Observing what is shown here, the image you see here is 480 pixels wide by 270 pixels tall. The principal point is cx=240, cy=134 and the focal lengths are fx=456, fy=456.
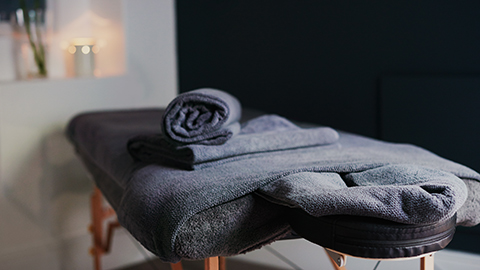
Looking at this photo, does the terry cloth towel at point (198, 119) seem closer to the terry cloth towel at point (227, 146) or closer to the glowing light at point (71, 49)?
the terry cloth towel at point (227, 146)

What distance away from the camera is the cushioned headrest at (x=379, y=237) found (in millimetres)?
657

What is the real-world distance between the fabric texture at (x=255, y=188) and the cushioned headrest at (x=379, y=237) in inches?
0.8

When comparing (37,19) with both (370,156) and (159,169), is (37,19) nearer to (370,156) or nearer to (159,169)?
(159,169)

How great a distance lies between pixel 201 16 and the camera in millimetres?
2246

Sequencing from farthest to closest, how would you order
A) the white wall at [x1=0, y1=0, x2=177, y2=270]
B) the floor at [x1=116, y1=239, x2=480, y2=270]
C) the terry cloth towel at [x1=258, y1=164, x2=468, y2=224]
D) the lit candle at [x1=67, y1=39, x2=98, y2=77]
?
the lit candle at [x1=67, y1=39, x2=98, y2=77], the white wall at [x1=0, y1=0, x2=177, y2=270], the floor at [x1=116, y1=239, x2=480, y2=270], the terry cloth towel at [x1=258, y1=164, x2=468, y2=224]

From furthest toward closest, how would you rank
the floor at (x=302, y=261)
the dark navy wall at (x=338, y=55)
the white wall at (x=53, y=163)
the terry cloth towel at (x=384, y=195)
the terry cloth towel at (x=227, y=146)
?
the white wall at (x=53, y=163) < the dark navy wall at (x=338, y=55) < the terry cloth towel at (x=227, y=146) < the floor at (x=302, y=261) < the terry cloth towel at (x=384, y=195)

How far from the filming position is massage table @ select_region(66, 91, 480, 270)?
26.0 inches

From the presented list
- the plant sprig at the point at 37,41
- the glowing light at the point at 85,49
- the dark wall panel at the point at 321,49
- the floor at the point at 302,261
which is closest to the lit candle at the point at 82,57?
the glowing light at the point at 85,49

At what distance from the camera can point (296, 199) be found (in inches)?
27.7

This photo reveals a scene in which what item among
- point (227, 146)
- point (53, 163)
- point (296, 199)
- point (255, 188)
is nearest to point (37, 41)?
point (53, 163)

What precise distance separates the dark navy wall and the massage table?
0.60 meters

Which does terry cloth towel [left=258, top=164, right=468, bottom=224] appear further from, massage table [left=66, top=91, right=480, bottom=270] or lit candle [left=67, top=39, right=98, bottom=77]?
lit candle [left=67, top=39, right=98, bottom=77]

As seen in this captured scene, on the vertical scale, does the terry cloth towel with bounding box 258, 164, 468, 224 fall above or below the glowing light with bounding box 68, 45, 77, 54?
below

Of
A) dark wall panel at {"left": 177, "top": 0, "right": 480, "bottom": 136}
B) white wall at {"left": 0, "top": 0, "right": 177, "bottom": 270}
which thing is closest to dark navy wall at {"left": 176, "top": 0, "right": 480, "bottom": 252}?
dark wall panel at {"left": 177, "top": 0, "right": 480, "bottom": 136}
